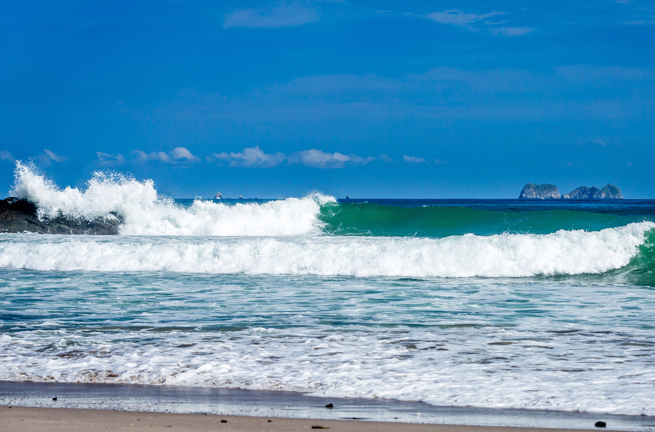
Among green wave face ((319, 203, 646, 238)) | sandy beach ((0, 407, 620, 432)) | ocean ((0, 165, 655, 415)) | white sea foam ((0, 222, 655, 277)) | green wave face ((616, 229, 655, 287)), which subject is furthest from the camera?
green wave face ((319, 203, 646, 238))

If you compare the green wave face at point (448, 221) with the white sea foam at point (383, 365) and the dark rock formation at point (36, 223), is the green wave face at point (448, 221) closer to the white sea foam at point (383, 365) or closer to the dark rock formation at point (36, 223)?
the dark rock formation at point (36, 223)

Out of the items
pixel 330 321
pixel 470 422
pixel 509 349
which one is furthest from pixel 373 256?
pixel 470 422

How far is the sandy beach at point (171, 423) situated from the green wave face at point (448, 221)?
19.6 metres

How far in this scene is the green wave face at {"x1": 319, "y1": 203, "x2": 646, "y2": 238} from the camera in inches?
893

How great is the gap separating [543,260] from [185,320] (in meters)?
9.23

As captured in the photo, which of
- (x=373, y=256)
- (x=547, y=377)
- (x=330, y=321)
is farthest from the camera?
(x=373, y=256)

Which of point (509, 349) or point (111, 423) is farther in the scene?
point (509, 349)

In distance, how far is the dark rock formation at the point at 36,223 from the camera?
21.4 meters

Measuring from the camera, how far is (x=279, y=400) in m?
3.79

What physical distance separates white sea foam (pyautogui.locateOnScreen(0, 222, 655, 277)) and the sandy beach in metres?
9.17

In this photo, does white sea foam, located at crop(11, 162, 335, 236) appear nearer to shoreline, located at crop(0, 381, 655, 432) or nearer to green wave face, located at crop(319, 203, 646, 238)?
green wave face, located at crop(319, 203, 646, 238)

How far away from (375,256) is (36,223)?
594 inches

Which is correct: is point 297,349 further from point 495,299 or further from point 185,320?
point 495,299

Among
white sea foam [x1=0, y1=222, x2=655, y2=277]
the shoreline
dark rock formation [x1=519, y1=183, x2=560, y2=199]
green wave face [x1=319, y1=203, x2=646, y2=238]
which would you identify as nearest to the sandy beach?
the shoreline
